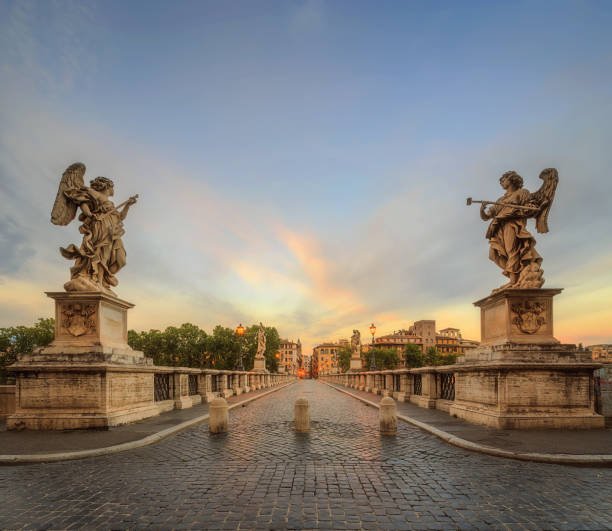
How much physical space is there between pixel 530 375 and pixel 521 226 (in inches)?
154

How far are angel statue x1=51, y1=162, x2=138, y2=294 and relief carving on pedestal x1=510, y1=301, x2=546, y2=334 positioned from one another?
35.4 ft

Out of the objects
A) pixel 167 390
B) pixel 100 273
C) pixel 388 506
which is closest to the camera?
pixel 388 506

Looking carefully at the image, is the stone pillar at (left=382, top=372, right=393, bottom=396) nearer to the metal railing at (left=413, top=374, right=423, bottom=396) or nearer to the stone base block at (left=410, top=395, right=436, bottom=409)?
the metal railing at (left=413, top=374, right=423, bottom=396)

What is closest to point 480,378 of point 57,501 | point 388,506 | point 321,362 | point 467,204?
point 467,204

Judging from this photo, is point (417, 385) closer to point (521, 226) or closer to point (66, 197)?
point (521, 226)

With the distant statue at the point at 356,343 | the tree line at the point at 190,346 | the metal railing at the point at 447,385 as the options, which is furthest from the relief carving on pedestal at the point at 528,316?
the tree line at the point at 190,346

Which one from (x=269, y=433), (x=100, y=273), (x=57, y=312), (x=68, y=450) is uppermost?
(x=100, y=273)

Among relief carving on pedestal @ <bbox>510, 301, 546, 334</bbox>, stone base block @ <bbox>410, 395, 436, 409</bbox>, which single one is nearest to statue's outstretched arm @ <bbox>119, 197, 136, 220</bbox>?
relief carving on pedestal @ <bbox>510, 301, 546, 334</bbox>

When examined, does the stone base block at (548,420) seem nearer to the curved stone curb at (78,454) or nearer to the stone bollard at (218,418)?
the stone bollard at (218,418)

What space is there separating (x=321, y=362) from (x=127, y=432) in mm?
193335

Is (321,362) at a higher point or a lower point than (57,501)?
lower

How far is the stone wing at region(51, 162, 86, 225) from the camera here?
10844 millimetres

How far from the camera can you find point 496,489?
5.06 m

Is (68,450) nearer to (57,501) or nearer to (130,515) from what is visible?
(57,501)
